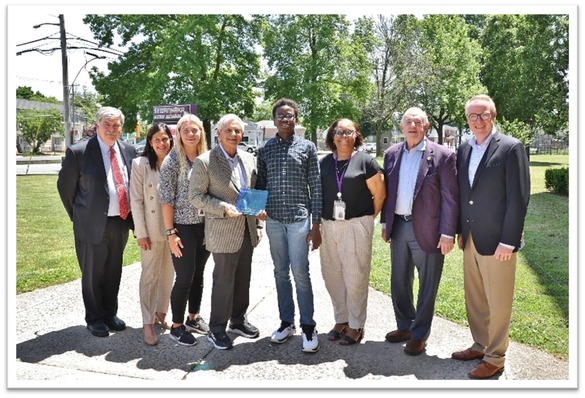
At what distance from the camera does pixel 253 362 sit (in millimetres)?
4215

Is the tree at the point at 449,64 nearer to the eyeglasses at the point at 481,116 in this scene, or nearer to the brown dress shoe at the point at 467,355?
the eyeglasses at the point at 481,116

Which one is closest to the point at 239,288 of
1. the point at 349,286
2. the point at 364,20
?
the point at 349,286

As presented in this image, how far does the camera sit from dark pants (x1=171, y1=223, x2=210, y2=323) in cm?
453

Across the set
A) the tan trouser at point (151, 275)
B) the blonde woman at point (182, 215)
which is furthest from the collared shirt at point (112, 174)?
the blonde woman at point (182, 215)

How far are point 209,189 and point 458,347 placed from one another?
258cm

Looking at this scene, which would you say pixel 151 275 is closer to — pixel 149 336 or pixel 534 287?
pixel 149 336

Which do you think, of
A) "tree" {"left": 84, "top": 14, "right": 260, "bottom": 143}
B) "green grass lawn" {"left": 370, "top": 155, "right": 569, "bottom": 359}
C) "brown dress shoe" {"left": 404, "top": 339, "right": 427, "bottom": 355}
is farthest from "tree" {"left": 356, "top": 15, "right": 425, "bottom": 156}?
"brown dress shoe" {"left": 404, "top": 339, "right": 427, "bottom": 355}

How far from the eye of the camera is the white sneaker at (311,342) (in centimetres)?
437

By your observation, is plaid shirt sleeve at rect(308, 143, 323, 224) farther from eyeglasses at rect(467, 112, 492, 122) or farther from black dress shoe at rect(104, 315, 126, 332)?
black dress shoe at rect(104, 315, 126, 332)

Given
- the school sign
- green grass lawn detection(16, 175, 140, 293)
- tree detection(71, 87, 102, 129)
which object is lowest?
green grass lawn detection(16, 175, 140, 293)

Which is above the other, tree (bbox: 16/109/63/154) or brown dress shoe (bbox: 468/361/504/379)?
tree (bbox: 16/109/63/154)

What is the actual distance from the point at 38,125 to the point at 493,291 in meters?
51.9

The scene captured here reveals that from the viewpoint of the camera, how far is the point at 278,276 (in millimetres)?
4629

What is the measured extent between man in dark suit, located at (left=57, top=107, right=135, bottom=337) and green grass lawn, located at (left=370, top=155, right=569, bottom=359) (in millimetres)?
3231
